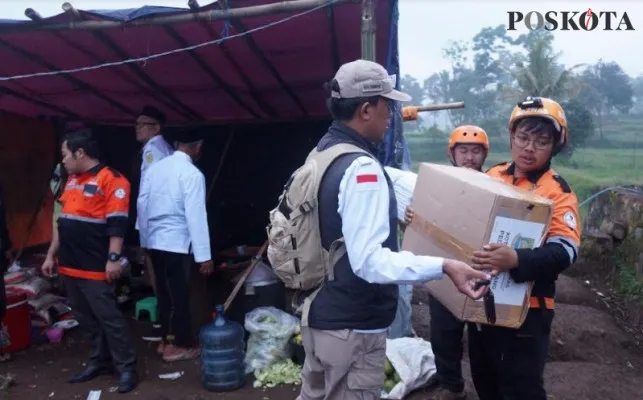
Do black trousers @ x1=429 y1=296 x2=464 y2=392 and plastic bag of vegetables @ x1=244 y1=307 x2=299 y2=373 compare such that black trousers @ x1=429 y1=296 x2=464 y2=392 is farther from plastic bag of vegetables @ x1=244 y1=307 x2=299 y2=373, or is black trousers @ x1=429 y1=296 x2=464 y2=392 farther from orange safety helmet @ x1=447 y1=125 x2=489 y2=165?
plastic bag of vegetables @ x1=244 y1=307 x2=299 y2=373

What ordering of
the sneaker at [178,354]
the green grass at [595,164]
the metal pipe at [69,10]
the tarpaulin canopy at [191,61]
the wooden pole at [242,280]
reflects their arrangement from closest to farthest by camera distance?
the metal pipe at [69,10] < the tarpaulin canopy at [191,61] < the sneaker at [178,354] < the wooden pole at [242,280] < the green grass at [595,164]

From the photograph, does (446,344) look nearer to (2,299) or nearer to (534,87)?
(2,299)

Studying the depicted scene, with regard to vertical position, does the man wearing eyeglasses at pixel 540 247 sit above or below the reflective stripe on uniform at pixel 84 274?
above

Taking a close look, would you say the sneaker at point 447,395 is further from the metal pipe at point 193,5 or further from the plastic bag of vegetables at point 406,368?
the metal pipe at point 193,5

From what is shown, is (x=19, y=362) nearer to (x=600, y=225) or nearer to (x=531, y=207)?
(x=531, y=207)

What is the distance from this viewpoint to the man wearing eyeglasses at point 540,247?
2.50m

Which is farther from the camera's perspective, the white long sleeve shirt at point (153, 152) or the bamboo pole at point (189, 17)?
the white long sleeve shirt at point (153, 152)

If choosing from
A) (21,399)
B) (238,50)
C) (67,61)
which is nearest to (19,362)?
(21,399)

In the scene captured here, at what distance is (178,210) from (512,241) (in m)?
3.24

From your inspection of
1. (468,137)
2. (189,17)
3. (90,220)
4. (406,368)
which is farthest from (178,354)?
(468,137)

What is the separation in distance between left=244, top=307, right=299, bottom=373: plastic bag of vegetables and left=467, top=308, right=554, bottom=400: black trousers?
7.94 feet

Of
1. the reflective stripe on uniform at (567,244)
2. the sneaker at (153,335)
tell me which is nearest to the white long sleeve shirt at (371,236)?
the reflective stripe on uniform at (567,244)

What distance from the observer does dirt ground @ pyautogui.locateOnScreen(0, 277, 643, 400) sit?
176 inches

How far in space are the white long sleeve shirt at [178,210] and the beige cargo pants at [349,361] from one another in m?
2.65
